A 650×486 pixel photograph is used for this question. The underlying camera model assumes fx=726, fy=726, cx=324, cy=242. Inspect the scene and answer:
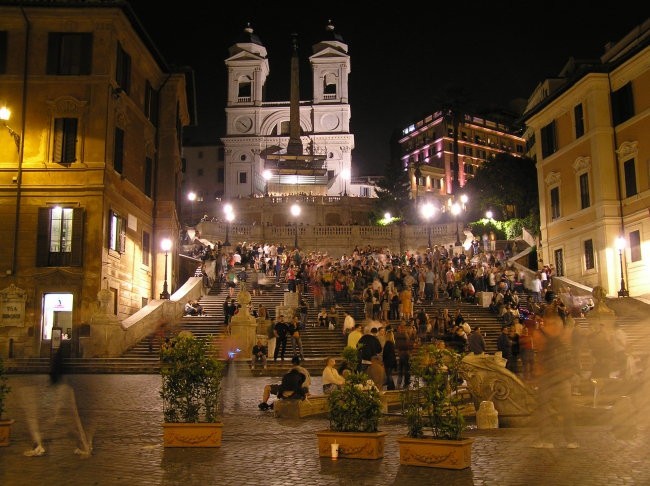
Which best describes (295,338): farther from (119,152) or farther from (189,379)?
(189,379)

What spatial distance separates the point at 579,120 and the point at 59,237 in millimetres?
24371

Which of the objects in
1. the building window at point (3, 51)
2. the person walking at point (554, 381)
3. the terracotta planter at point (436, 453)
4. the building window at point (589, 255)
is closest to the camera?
the terracotta planter at point (436, 453)

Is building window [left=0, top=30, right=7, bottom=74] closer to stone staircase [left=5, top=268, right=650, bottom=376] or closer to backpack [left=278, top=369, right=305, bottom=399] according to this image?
stone staircase [left=5, top=268, right=650, bottom=376]

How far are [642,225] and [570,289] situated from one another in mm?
4064

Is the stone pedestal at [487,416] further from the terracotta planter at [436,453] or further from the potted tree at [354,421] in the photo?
the terracotta planter at [436,453]

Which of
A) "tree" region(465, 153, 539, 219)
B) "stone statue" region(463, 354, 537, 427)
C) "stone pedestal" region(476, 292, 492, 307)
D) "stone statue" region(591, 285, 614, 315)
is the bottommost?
"stone statue" region(463, 354, 537, 427)

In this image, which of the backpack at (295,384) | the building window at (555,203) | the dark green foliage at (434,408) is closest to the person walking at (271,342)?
the backpack at (295,384)

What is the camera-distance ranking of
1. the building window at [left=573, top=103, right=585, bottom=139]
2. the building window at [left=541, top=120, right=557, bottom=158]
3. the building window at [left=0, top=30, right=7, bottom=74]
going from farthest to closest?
1. the building window at [left=541, top=120, right=557, bottom=158]
2. the building window at [left=573, top=103, right=585, bottom=139]
3. the building window at [left=0, top=30, right=7, bottom=74]

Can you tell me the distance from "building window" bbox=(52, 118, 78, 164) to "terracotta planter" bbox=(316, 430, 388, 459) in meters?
21.2

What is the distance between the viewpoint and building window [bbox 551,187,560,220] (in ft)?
123

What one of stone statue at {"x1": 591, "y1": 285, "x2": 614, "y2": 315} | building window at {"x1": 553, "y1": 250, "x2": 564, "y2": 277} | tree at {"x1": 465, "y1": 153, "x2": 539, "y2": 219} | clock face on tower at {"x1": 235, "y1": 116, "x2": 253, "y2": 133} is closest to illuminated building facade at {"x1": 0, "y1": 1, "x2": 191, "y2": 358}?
stone statue at {"x1": 591, "y1": 285, "x2": 614, "y2": 315}

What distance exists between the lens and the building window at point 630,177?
31938mm

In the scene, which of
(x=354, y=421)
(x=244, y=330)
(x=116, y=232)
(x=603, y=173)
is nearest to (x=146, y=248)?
(x=116, y=232)

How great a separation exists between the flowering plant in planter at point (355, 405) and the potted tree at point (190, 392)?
1.80 m
